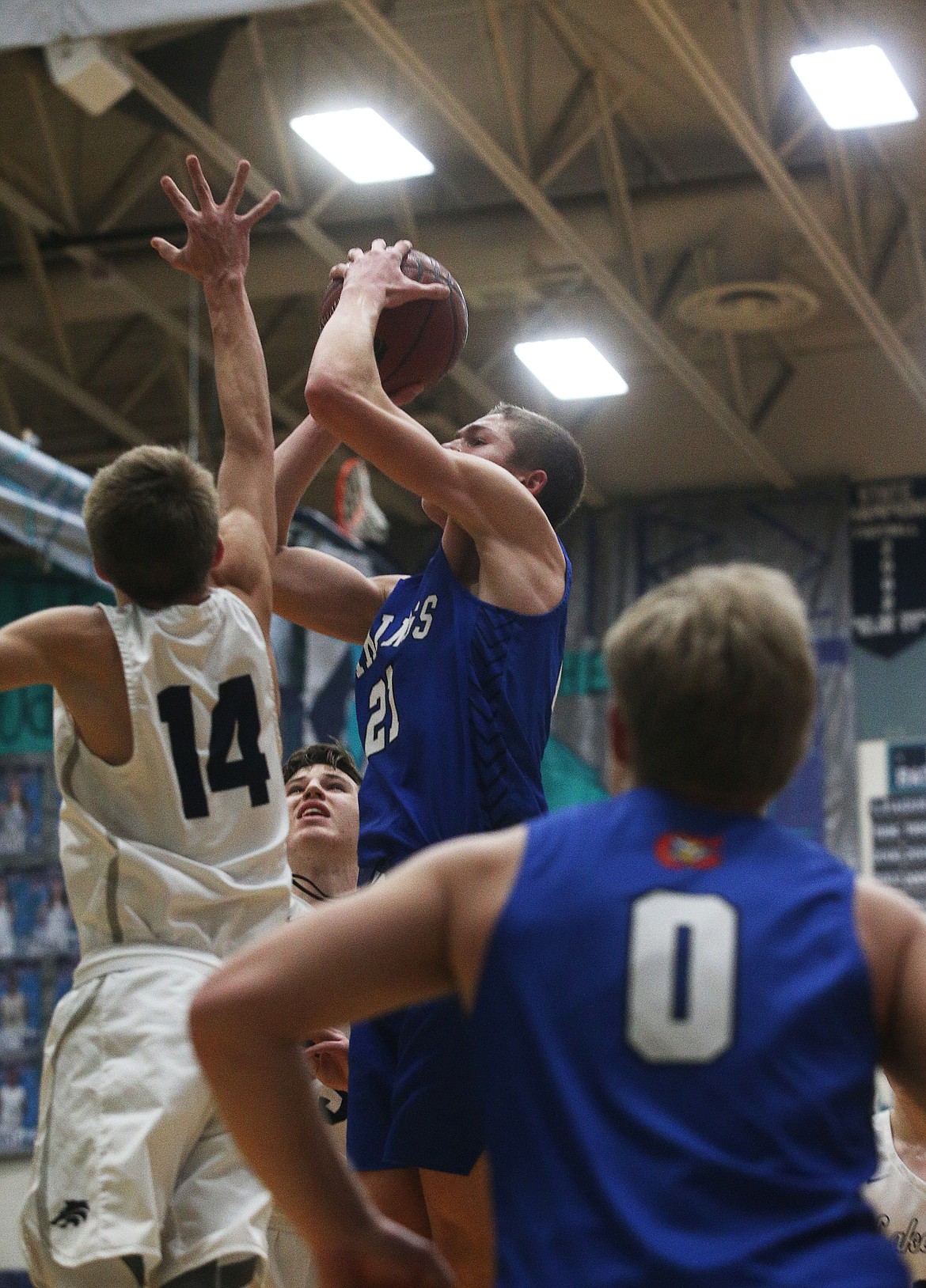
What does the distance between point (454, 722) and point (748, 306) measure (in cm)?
829

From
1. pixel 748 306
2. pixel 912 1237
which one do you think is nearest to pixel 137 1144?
pixel 912 1237

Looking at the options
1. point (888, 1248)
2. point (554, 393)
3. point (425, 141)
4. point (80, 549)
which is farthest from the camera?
point (554, 393)

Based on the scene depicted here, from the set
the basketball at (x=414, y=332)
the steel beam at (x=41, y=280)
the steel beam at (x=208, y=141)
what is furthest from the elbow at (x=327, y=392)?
the steel beam at (x=41, y=280)

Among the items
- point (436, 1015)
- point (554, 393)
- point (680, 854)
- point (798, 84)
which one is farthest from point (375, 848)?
point (554, 393)

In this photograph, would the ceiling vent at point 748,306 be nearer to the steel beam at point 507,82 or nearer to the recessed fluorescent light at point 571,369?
the recessed fluorescent light at point 571,369

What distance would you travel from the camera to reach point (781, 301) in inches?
449

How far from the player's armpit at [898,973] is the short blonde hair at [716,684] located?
18 cm

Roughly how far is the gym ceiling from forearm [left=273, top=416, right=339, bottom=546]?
5.11 m

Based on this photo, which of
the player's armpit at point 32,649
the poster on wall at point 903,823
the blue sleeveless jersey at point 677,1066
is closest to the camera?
the blue sleeveless jersey at point 677,1066

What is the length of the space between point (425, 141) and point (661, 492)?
3842 mm

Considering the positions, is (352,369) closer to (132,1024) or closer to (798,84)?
(132,1024)

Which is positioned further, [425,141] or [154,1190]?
[425,141]

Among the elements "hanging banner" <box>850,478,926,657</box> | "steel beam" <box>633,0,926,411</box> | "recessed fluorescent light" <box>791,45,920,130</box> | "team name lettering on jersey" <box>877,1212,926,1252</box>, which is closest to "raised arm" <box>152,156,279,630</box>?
"team name lettering on jersey" <box>877,1212,926,1252</box>

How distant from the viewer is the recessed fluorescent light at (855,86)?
8.84 meters
